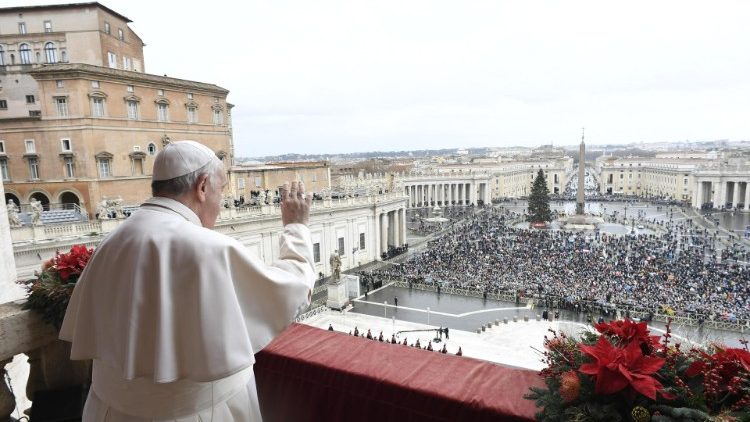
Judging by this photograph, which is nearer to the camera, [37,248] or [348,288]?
[37,248]

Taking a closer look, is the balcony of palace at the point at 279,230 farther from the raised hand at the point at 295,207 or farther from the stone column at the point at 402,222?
the raised hand at the point at 295,207

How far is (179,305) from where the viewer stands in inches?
74.7

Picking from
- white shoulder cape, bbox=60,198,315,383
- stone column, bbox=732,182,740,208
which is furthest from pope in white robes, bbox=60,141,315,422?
stone column, bbox=732,182,740,208

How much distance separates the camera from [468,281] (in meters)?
29.0

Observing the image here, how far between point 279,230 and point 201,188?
28.2 meters

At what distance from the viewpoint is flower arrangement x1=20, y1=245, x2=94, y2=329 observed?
3553mm

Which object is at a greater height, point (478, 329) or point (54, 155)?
point (54, 155)

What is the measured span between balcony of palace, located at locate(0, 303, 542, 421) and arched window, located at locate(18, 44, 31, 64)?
102 ft

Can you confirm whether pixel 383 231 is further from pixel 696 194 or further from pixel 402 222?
pixel 696 194

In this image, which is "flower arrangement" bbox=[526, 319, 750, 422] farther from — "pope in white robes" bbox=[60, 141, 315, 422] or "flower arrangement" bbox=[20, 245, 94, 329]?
"flower arrangement" bbox=[20, 245, 94, 329]

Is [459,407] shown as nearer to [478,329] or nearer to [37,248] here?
[478,329]

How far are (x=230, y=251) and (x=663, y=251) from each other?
42.7 meters

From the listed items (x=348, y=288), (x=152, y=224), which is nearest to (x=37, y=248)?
(x=348, y=288)

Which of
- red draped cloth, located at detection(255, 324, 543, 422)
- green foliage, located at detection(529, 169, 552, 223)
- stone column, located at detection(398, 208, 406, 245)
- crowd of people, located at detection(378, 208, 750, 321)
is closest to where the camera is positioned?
red draped cloth, located at detection(255, 324, 543, 422)
